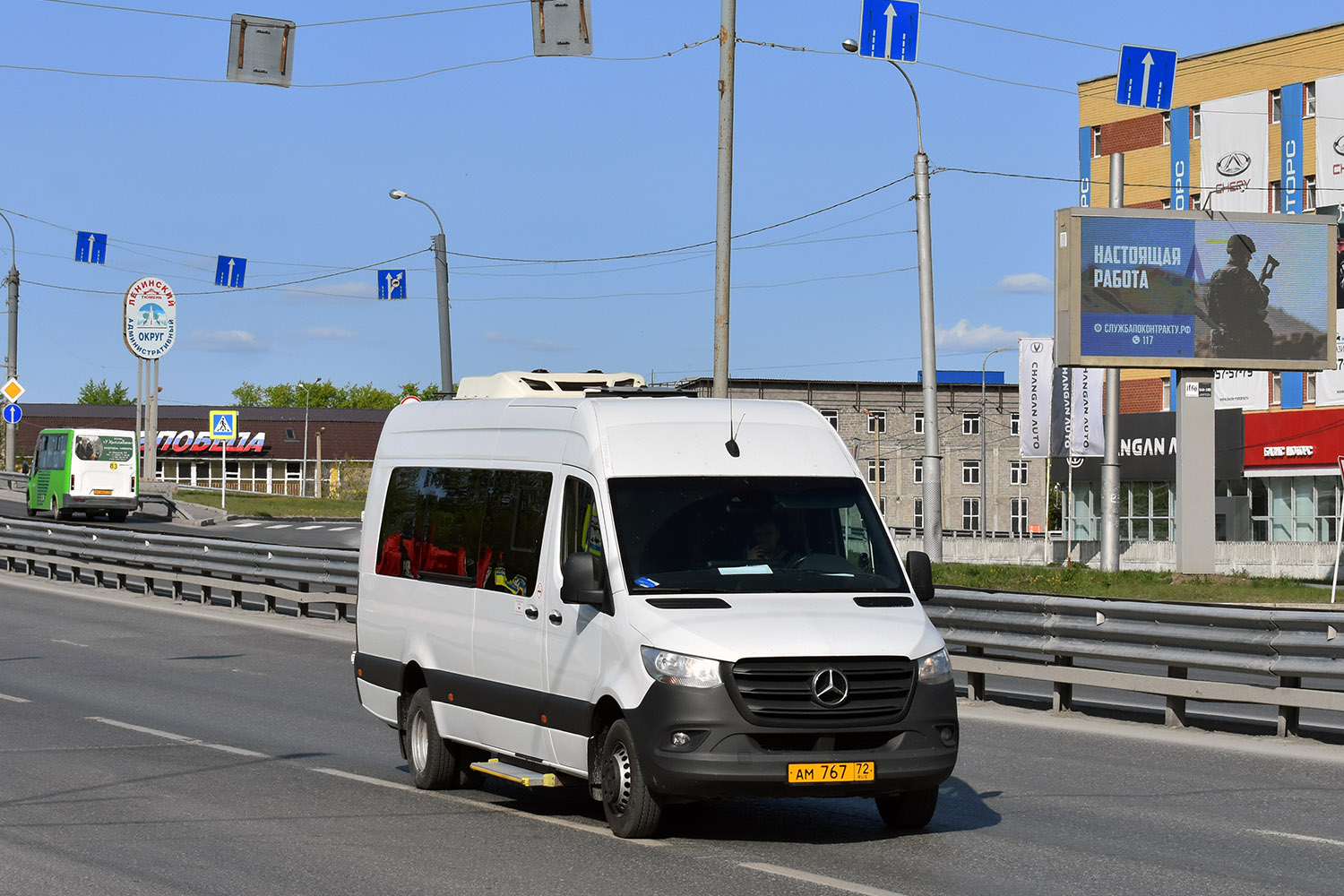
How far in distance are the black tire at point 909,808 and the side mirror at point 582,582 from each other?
5.80ft

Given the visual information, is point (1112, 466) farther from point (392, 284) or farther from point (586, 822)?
point (586, 822)

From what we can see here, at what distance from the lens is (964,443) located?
101 m

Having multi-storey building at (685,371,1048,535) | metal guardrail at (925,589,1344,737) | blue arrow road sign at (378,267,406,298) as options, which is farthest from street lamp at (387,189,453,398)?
multi-storey building at (685,371,1048,535)

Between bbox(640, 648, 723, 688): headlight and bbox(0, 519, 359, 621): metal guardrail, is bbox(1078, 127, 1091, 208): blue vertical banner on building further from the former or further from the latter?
bbox(640, 648, 723, 688): headlight

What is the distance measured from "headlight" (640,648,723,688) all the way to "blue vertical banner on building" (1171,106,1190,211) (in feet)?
177

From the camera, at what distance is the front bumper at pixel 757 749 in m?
7.88

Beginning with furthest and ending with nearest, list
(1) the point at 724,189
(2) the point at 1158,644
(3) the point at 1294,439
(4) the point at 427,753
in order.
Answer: (3) the point at 1294,439
(1) the point at 724,189
(2) the point at 1158,644
(4) the point at 427,753

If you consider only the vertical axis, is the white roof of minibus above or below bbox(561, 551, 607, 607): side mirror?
above

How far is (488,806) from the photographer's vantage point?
9.72 metres

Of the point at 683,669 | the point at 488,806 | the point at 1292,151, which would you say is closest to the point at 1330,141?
the point at 1292,151

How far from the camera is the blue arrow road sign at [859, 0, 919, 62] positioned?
27484 millimetres

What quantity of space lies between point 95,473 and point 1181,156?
36924mm

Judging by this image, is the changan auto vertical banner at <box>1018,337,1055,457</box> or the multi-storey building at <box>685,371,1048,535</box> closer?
the changan auto vertical banner at <box>1018,337,1055,457</box>

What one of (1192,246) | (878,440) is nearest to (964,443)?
(878,440)
